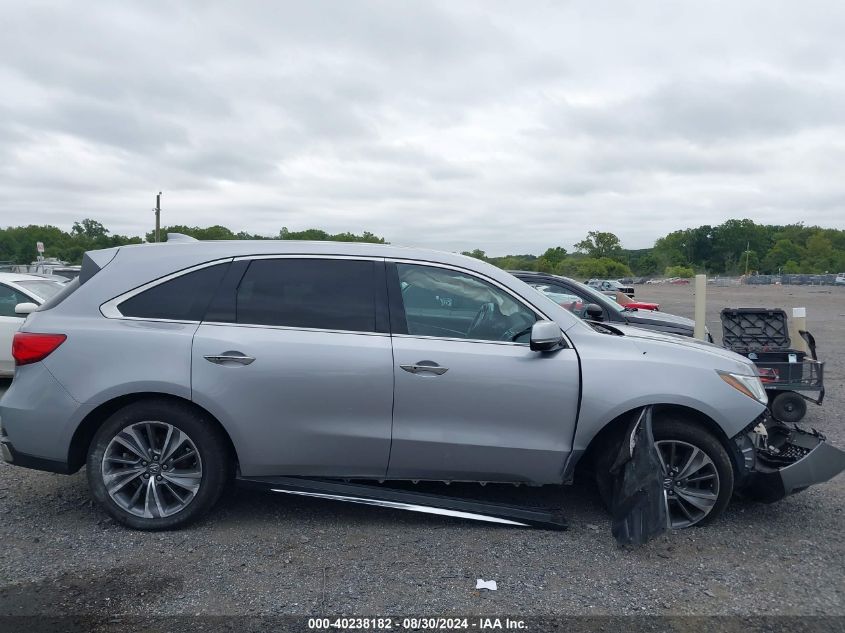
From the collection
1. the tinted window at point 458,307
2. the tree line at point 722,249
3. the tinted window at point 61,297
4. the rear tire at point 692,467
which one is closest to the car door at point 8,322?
the tinted window at point 61,297

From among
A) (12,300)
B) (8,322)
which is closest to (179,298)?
(8,322)

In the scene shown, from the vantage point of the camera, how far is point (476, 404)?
4.12 m

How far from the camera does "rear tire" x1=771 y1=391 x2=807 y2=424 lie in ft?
25.0

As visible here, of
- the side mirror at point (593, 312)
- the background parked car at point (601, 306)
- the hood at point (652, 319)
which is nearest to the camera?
the side mirror at point (593, 312)

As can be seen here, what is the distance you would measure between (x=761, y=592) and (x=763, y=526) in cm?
102

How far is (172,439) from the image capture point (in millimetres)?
4133

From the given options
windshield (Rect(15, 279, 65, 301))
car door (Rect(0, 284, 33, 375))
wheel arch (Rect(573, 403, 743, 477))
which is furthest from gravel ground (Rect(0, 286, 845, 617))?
windshield (Rect(15, 279, 65, 301))

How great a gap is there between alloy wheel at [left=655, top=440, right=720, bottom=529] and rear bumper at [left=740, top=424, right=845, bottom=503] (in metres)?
0.31

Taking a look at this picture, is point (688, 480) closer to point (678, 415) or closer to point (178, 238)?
point (678, 415)

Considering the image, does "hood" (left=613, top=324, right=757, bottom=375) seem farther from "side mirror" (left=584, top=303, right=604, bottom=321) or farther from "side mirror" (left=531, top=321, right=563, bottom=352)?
"side mirror" (left=584, top=303, right=604, bottom=321)

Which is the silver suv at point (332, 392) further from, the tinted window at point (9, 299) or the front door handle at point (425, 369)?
the tinted window at point (9, 299)

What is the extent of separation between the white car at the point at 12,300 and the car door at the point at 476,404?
601 cm

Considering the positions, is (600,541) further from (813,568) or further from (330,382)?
(330,382)

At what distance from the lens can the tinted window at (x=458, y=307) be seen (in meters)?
4.30
